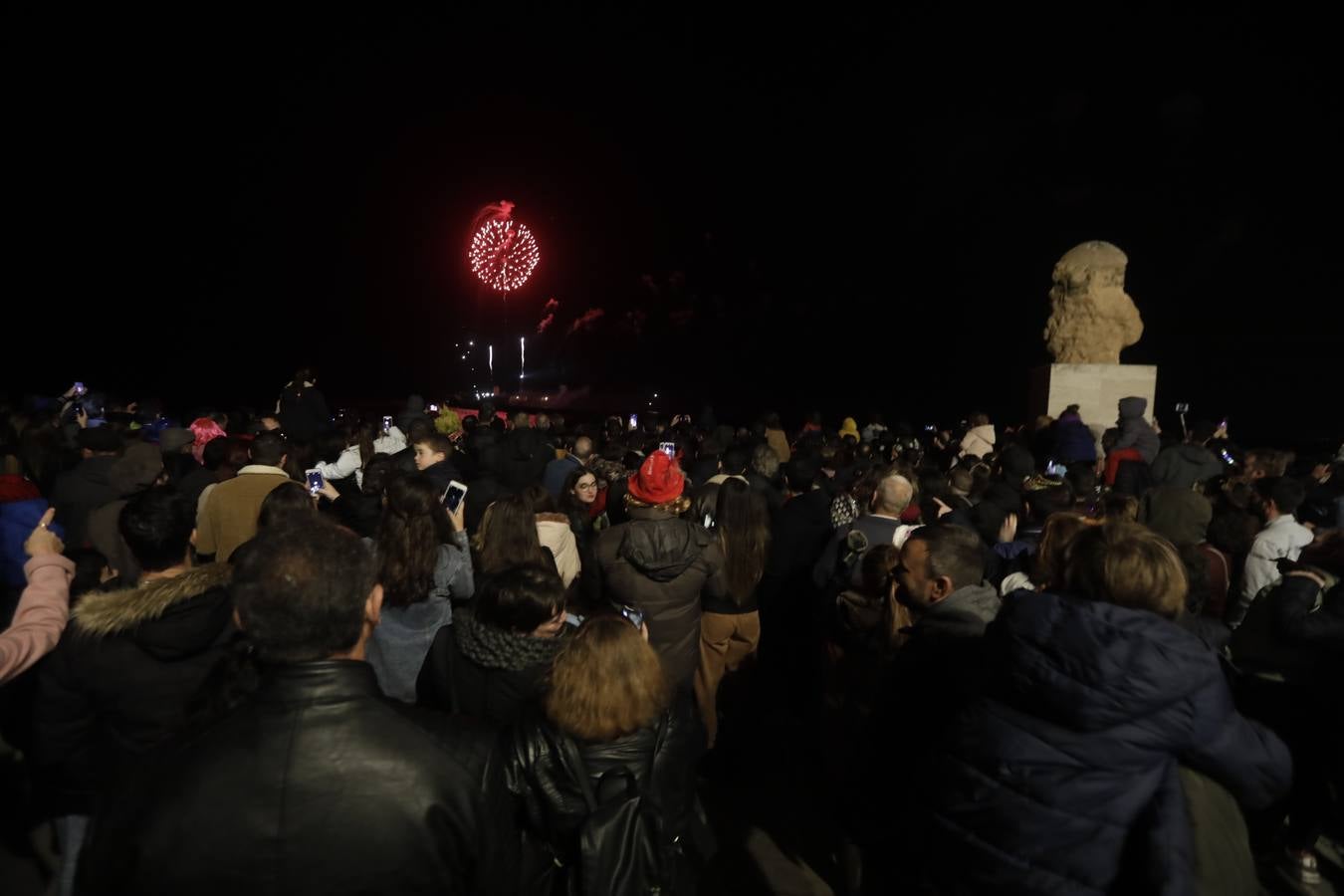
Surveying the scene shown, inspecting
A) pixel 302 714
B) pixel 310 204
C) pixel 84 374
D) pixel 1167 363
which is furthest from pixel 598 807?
pixel 310 204

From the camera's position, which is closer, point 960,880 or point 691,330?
point 960,880

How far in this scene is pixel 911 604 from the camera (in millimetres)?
2803

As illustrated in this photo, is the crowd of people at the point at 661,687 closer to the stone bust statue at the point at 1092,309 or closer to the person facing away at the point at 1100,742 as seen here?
the person facing away at the point at 1100,742

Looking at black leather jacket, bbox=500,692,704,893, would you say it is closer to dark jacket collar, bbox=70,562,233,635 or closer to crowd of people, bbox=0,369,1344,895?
crowd of people, bbox=0,369,1344,895

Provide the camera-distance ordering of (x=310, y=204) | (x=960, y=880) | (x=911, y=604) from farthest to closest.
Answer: (x=310, y=204) < (x=911, y=604) < (x=960, y=880)

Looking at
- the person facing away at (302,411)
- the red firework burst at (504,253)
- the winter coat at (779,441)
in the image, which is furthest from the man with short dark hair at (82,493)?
the red firework burst at (504,253)

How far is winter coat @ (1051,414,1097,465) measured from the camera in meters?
8.32

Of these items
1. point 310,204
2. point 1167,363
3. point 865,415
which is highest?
point 310,204

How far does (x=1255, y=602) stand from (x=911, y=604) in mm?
1885

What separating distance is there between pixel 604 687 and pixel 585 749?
198 mm

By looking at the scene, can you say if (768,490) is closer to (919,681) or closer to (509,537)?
(509,537)

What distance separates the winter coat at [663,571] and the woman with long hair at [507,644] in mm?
1126

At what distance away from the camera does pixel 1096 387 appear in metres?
10.6

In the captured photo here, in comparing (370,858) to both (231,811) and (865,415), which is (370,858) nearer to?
(231,811)
